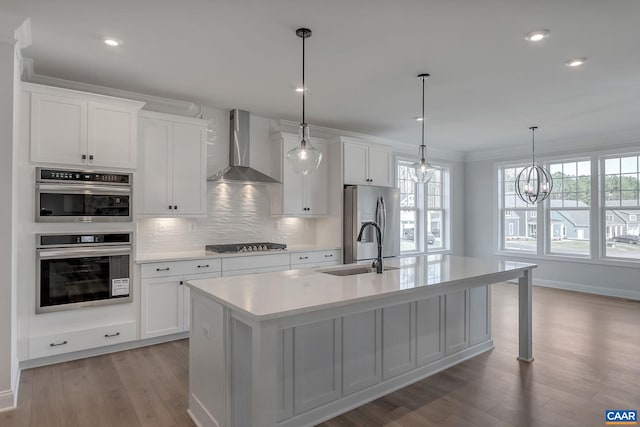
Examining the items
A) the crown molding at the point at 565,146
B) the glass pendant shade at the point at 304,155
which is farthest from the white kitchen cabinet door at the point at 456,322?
the crown molding at the point at 565,146

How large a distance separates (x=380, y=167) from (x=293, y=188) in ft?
4.86

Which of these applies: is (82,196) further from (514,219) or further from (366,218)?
(514,219)

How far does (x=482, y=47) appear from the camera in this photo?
2.85m

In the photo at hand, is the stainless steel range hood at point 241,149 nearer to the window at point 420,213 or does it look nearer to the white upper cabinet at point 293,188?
the white upper cabinet at point 293,188

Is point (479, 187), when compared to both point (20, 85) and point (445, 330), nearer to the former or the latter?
point (445, 330)

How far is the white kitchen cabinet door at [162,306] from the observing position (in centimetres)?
361

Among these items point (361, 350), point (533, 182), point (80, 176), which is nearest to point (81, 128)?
point (80, 176)

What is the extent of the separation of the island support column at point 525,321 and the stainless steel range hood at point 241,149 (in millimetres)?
2940

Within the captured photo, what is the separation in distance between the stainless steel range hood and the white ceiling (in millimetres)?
234

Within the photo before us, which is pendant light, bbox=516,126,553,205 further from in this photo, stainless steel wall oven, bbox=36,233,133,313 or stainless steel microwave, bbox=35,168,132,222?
stainless steel wall oven, bbox=36,233,133,313

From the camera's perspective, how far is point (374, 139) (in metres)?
6.23

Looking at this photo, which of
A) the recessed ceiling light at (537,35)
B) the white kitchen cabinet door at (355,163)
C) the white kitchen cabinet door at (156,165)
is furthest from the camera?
the white kitchen cabinet door at (355,163)

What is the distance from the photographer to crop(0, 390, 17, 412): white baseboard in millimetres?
2463

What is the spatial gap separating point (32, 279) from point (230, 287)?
2012 mm
